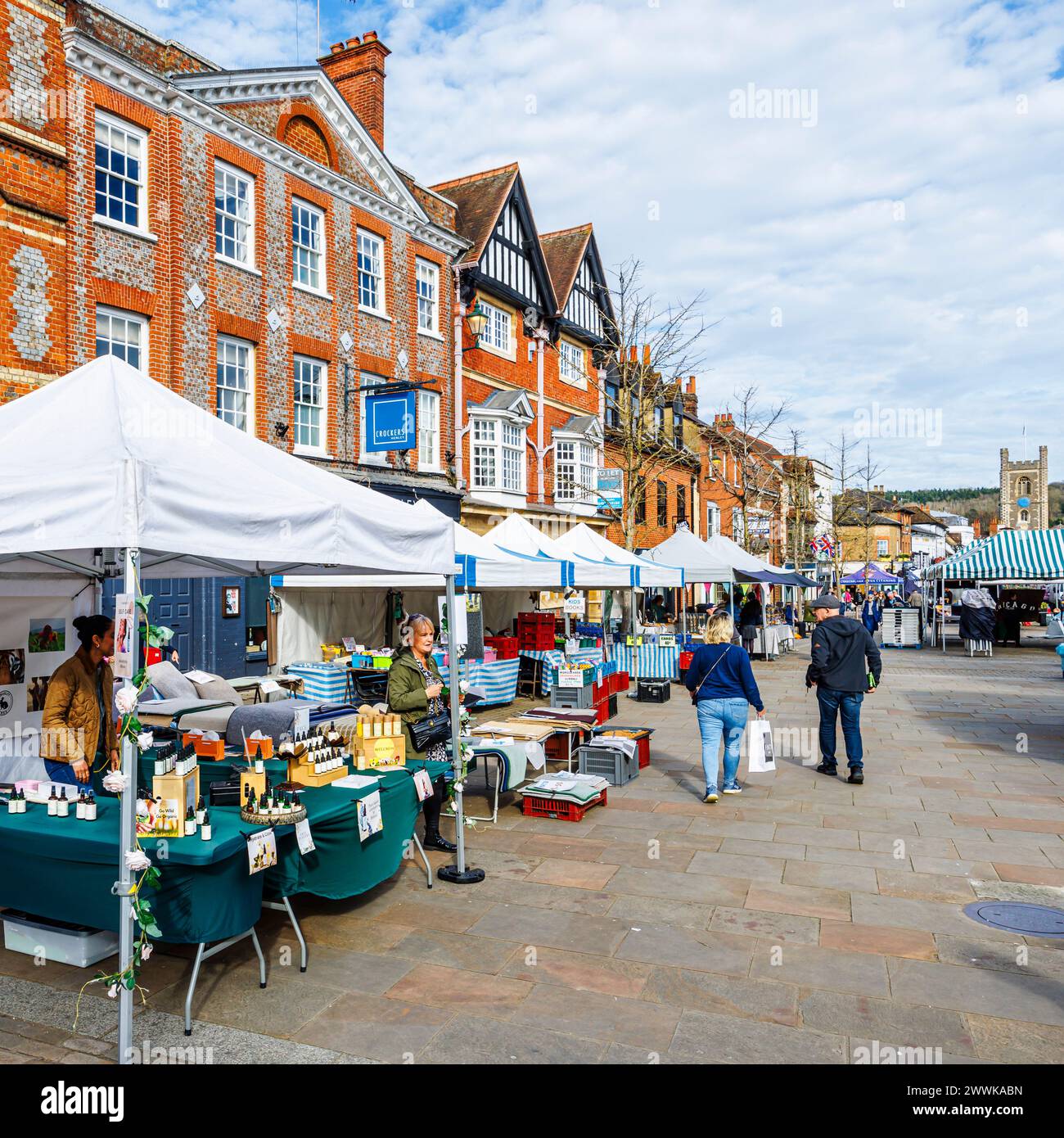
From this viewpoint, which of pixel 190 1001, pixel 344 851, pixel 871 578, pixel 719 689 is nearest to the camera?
pixel 190 1001

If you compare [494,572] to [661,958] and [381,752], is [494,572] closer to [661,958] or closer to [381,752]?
[381,752]

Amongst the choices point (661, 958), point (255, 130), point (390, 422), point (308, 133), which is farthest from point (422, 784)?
point (308, 133)

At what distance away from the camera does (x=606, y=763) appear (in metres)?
9.66

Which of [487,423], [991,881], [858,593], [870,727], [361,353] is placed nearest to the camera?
[991,881]

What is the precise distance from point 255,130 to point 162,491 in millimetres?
15434

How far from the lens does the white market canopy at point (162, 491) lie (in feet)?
13.0

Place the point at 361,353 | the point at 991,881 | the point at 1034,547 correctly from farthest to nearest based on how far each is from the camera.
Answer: the point at 1034,547 < the point at 361,353 < the point at 991,881

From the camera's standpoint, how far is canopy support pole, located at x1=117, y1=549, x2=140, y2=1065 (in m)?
3.81

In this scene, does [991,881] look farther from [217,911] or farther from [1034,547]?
[1034,547]

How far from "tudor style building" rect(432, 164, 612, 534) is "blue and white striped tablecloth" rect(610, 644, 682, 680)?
6732mm

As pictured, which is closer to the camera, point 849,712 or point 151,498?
point 151,498
